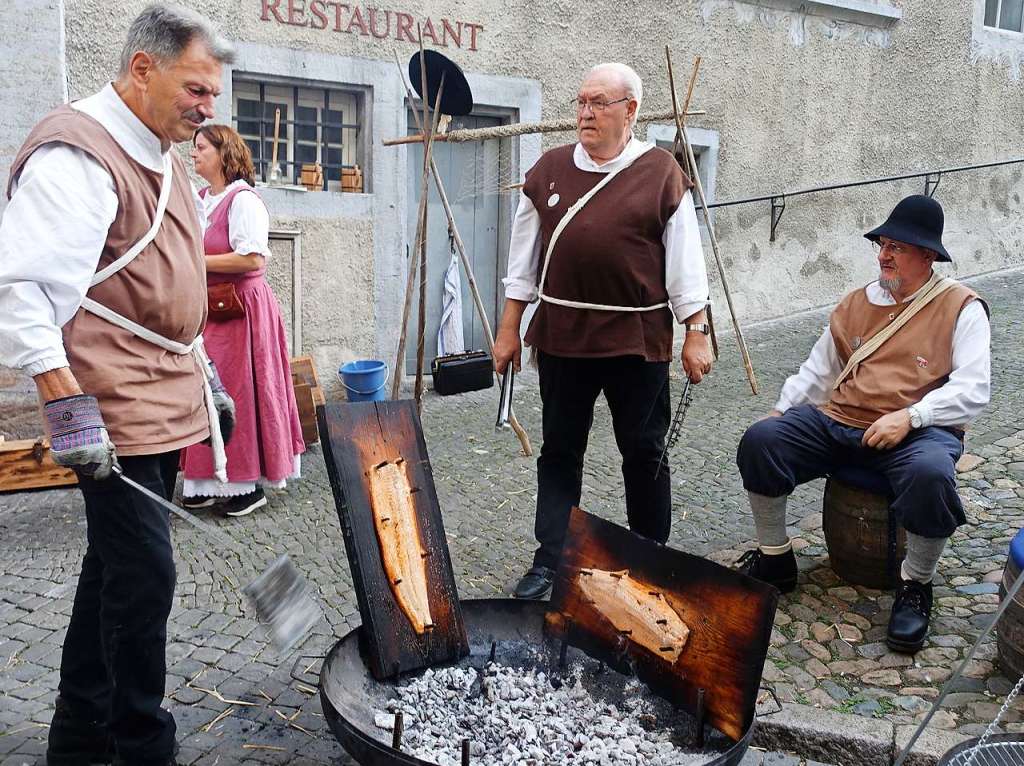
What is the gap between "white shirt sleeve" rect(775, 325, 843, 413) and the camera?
427 cm

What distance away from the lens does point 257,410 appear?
16.8 feet

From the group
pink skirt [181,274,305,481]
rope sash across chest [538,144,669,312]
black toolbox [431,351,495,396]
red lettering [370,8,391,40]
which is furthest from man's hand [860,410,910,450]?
red lettering [370,8,391,40]

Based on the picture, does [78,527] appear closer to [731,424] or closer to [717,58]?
[731,424]

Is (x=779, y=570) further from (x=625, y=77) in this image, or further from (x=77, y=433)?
(x=77, y=433)

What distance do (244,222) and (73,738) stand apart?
2743 mm

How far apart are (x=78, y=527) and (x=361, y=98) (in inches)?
163

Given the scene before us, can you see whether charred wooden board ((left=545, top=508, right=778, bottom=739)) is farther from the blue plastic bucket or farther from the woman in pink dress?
the blue plastic bucket

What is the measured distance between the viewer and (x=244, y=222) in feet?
15.9

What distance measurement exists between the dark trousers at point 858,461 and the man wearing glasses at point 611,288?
0.42 meters

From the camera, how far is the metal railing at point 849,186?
9936mm

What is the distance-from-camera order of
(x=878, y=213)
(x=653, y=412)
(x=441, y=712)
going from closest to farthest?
(x=441, y=712) < (x=653, y=412) < (x=878, y=213)

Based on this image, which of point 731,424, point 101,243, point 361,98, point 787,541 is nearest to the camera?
point 101,243

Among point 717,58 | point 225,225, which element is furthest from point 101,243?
point 717,58

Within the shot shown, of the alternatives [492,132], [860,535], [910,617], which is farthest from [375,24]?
[910,617]
